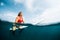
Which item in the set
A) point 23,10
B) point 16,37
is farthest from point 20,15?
point 16,37

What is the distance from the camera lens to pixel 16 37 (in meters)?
3.19

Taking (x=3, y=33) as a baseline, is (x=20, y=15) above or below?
above

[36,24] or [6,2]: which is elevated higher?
[6,2]

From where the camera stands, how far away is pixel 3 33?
318 cm

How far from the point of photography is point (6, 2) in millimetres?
3203

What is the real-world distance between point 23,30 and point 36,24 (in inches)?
6.6

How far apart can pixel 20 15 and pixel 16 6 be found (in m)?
0.12

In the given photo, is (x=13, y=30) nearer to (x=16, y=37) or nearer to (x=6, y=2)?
(x=16, y=37)

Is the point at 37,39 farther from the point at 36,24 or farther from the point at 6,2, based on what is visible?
the point at 6,2

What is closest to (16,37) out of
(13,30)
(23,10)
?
(13,30)

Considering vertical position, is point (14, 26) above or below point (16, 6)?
below

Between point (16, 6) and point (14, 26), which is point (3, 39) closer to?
point (14, 26)

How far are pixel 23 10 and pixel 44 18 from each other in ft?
0.87

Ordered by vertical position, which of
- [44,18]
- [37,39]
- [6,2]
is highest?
[6,2]
